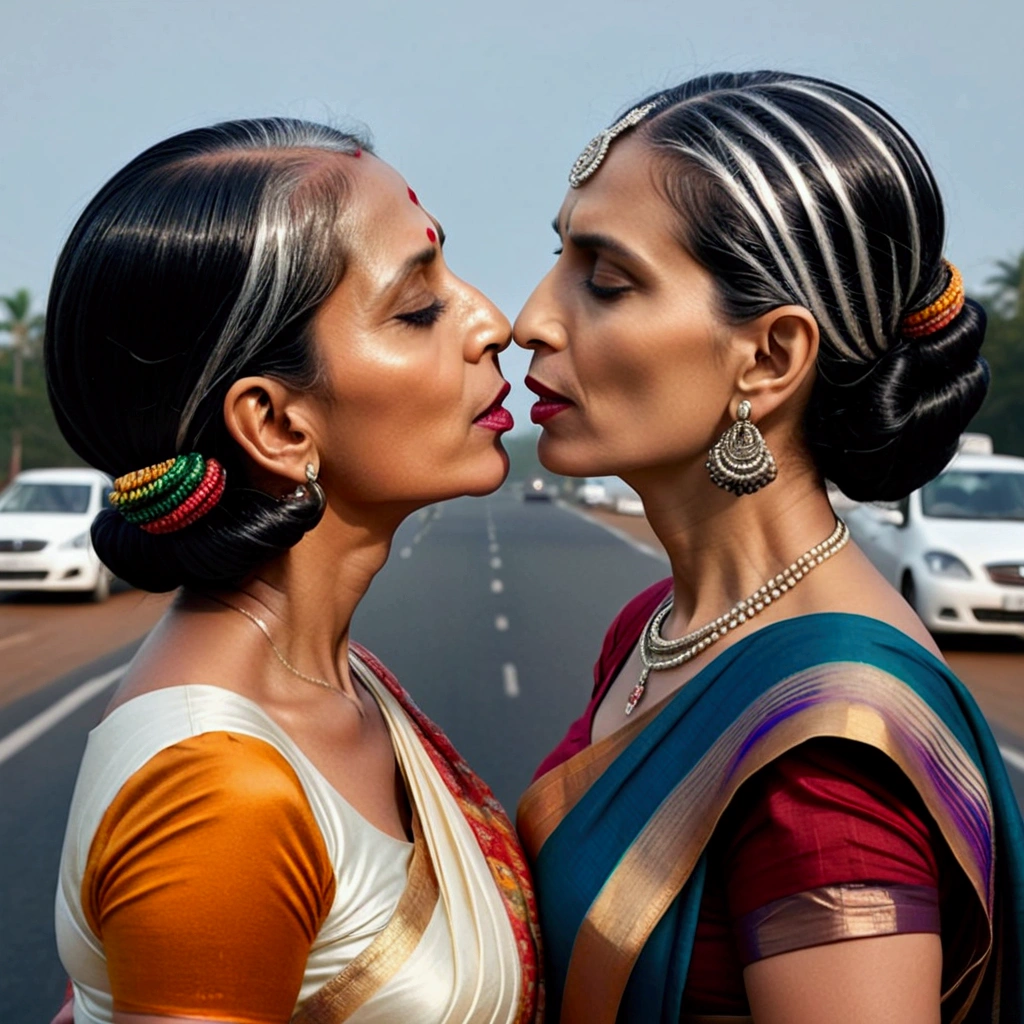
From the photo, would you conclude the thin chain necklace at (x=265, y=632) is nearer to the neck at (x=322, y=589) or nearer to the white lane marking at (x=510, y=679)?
the neck at (x=322, y=589)

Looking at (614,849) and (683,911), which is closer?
(683,911)

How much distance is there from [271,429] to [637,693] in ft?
2.99

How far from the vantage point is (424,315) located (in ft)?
7.32

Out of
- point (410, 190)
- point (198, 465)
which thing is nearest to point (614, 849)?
point (198, 465)

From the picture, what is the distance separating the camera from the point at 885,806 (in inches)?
70.7

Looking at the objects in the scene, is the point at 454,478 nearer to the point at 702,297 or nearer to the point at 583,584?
the point at 702,297

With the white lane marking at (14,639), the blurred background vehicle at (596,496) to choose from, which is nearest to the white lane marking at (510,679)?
the white lane marking at (14,639)

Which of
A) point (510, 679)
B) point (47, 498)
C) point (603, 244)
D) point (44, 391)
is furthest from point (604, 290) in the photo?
point (44, 391)

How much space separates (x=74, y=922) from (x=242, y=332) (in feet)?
2.93

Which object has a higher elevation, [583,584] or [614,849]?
[614,849]

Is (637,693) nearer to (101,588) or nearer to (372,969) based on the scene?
(372,969)

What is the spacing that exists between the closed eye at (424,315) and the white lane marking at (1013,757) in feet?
18.2

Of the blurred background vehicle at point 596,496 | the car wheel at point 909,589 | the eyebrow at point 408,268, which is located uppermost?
the eyebrow at point 408,268

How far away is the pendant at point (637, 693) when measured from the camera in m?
2.52
